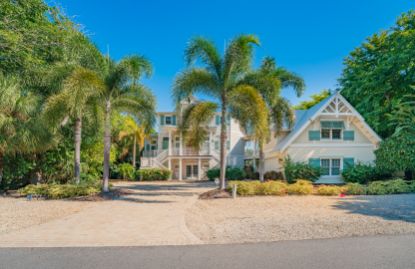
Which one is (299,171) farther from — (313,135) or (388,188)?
(388,188)

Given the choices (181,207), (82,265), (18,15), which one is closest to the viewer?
(82,265)

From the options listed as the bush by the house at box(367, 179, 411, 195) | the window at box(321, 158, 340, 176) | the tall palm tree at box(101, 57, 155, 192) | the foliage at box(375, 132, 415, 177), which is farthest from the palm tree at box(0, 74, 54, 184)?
the foliage at box(375, 132, 415, 177)

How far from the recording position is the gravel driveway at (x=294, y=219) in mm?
7016

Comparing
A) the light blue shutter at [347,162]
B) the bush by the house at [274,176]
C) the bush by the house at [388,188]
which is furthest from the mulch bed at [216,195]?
the light blue shutter at [347,162]

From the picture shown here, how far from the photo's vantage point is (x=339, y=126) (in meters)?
22.0

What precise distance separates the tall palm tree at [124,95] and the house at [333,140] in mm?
11058

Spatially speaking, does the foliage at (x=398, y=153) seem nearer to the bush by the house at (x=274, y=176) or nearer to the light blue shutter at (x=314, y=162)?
the light blue shutter at (x=314, y=162)

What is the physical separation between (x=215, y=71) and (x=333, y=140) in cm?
1234

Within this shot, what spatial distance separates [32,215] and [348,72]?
2836 centimetres

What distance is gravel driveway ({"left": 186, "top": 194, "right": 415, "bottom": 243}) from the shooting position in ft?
23.0

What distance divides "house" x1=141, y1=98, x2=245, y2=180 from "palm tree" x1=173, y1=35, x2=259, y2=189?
15304mm

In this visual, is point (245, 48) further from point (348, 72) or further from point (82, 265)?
point (348, 72)

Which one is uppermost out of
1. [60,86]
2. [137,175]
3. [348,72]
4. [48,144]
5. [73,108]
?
[348,72]

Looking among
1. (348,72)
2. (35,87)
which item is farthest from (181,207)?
(348,72)
